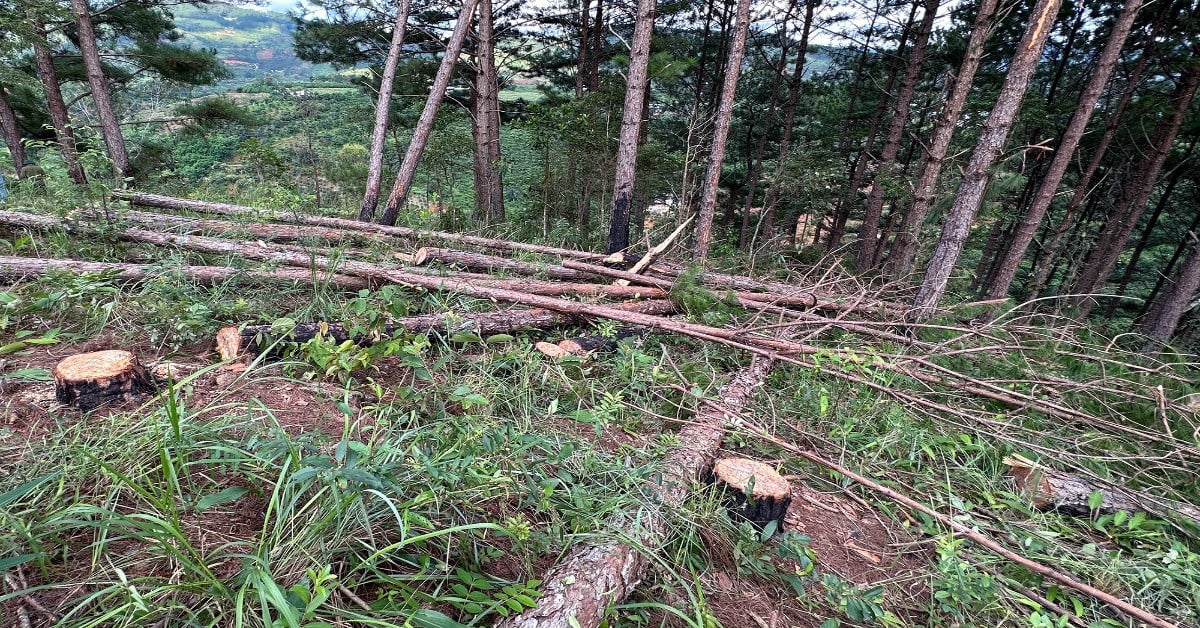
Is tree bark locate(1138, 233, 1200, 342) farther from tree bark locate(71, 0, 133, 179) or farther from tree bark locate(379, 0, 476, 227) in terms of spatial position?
tree bark locate(71, 0, 133, 179)

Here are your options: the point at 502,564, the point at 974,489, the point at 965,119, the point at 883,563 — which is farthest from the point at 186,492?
the point at 965,119

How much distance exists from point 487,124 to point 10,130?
10.1 meters

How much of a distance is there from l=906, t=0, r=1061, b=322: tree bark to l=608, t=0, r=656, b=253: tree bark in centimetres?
396

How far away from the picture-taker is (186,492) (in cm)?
168

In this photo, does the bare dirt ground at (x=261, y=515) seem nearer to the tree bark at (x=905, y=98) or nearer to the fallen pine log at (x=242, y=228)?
the fallen pine log at (x=242, y=228)

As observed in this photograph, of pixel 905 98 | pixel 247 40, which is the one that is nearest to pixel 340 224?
pixel 905 98

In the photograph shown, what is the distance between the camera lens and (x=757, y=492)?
2109 mm

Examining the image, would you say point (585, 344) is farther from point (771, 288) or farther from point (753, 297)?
point (771, 288)

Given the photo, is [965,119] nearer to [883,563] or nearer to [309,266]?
[883,563]

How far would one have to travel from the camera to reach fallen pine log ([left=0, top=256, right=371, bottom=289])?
10.7 feet

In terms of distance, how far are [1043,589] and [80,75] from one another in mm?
17439

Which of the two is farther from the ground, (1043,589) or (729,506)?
(729,506)

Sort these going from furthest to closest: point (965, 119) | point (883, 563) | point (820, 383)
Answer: point (965, 119) < point (820, 383) < point (883, 563)

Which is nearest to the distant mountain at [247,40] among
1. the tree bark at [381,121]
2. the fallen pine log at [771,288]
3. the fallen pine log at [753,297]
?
the tree bark at [381,121]
